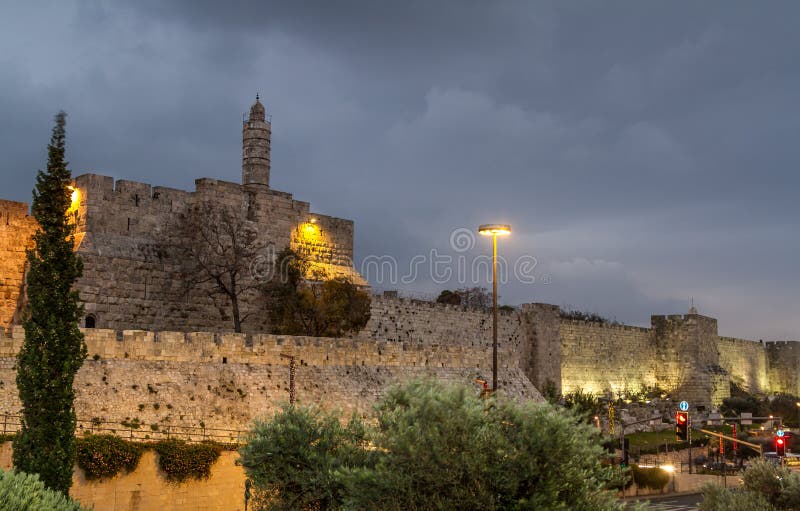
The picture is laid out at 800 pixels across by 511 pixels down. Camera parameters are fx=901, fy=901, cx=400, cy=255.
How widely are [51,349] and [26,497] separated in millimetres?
5128

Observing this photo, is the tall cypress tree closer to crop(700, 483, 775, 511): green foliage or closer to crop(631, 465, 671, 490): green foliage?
crop(700, 483, 775, 511): green foliage

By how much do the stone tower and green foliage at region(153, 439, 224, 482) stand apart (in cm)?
1471

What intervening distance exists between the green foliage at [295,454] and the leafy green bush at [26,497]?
2516mm

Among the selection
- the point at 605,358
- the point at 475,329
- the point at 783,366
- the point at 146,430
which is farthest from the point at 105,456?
the point at 783,366

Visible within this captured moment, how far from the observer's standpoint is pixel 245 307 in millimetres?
29719

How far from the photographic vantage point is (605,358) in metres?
47.4

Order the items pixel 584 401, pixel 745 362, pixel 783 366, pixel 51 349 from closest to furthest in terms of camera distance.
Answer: pixel 51 349 < pixel 584 401 < pixel 745 362 < pixel 783 366

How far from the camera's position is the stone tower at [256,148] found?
32575 millimetres

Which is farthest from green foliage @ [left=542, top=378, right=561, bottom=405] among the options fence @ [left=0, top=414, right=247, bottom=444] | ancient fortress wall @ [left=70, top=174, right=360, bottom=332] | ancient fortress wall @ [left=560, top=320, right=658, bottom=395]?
fence @ [left=0, top=414, right=247, bottom=444]

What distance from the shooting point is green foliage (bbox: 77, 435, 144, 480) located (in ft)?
57.1

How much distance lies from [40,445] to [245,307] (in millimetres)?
14698

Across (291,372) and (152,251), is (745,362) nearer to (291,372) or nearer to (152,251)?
(291,372)

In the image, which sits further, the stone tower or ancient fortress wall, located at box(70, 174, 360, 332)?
the stone tower

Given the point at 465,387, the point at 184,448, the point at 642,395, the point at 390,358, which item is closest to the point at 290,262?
the point at 390,358
